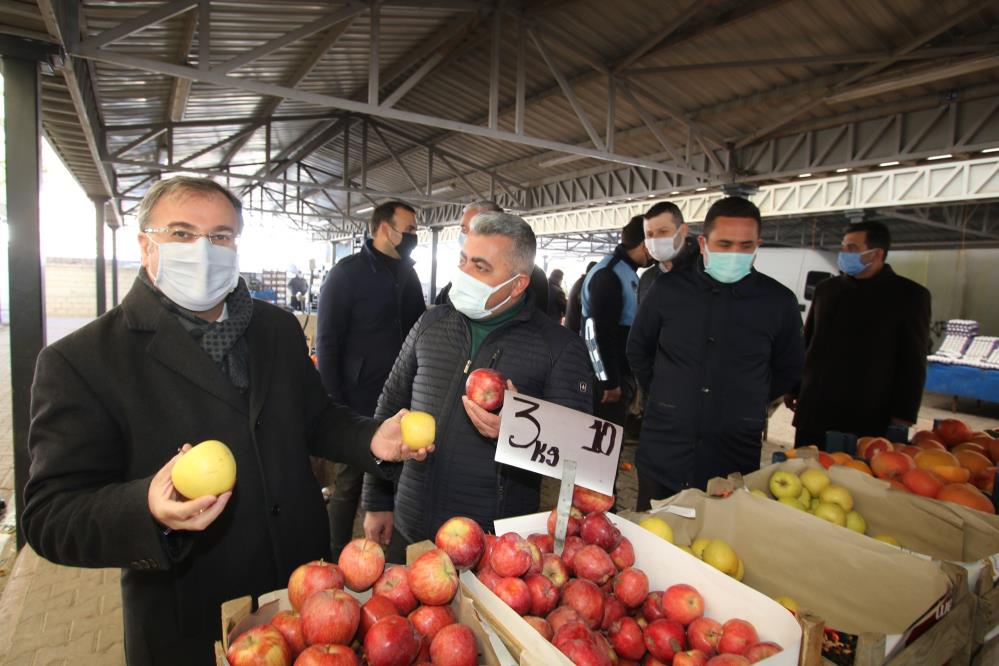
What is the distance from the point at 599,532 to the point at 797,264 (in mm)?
16555

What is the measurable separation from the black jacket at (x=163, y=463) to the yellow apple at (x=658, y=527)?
0.87m

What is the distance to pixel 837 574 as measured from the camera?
5.13ft

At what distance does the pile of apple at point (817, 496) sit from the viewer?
196 cm

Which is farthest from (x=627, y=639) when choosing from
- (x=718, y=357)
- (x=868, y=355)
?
(x=868, y=355)

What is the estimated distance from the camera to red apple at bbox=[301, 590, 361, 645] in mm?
1005

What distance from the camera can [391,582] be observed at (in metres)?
1.19

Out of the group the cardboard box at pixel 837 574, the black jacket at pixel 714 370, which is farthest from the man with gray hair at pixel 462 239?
the cardboard box at pixel 837 574

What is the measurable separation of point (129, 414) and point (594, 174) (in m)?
13.2

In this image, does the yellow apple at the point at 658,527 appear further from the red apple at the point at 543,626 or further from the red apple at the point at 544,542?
the red apple at the point at 543,626

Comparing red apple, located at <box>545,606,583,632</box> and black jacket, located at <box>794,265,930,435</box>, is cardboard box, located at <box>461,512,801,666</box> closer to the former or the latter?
red apple, located at <box>545,606,583,632</box>

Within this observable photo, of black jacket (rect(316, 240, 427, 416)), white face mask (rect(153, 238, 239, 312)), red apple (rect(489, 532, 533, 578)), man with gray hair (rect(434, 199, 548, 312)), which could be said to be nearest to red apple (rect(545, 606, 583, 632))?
red apple (rect(489, 532, 533, 578))

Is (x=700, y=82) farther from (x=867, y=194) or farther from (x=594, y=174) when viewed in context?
(x=594, y=174)

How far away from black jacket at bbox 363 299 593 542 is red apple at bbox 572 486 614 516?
36 centimetres

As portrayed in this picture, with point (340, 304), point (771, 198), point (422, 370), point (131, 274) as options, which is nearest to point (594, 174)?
point (771, 198)
